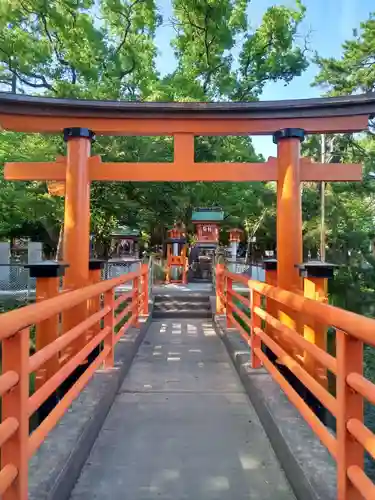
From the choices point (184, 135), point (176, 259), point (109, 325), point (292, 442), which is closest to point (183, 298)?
point (184, 135)

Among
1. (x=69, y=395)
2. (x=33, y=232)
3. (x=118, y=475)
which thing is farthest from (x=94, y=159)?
(x=33, y=232)

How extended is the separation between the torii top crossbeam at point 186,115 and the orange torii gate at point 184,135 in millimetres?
11

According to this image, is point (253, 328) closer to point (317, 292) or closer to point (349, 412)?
point (317, 292)

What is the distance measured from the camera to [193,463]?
2.56 m

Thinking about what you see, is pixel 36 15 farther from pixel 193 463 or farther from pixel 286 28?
pixel 193 463

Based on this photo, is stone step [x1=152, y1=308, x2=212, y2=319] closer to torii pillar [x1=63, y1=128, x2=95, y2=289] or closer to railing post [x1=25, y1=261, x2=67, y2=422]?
torii pillar [x1=63, y1=128, x2=95, y2=289]

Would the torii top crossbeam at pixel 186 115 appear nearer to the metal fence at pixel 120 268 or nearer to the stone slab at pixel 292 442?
the stone slab at pixel 292 442

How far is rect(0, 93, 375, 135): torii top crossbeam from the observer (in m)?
4.93

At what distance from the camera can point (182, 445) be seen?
280cm

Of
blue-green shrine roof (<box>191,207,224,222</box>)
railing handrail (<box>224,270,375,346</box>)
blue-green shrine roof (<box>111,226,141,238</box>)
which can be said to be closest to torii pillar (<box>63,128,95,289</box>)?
railing handrail (<box>224,270,375,346</box>)

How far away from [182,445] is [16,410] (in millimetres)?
1484

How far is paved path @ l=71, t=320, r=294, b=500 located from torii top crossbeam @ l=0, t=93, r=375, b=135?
290 centimetres

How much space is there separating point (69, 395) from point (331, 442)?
4.87 ft

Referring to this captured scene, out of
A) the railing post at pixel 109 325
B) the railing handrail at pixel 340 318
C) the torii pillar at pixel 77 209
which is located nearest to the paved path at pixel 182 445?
the railing post at pixel 109 325
